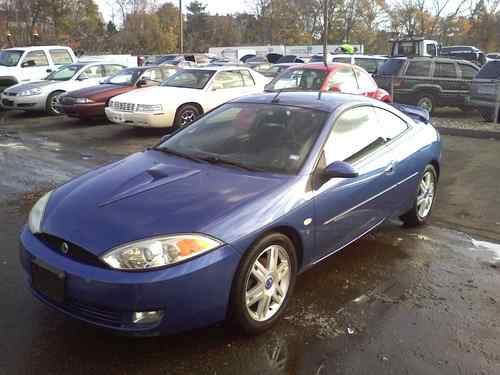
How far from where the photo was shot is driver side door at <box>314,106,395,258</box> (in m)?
3.55

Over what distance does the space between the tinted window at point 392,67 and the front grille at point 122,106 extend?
→ 7.29 m

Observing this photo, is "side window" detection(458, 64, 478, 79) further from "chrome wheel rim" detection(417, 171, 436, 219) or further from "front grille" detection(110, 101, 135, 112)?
"chrome wheel rim" detection(417, 171, 436, 219)

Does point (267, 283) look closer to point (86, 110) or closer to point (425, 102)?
point (86, 110)

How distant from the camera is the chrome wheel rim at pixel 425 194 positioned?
5034 millimetres

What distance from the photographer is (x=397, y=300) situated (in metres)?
3.61

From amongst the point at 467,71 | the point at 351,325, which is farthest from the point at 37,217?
the point at 467,71

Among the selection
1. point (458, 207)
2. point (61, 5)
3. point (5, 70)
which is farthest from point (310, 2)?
point (458, 207)

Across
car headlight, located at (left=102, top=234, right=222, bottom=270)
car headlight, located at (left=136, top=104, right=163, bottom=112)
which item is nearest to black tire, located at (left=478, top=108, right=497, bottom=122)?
car headlight, located at (left=136, top=104, right=163, bottom=112)

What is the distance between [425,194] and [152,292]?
343cm

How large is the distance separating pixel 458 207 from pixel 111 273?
4502mm

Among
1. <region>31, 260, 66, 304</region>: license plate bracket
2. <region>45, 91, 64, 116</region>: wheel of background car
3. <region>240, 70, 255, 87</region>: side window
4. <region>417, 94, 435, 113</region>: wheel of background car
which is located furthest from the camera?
<region>417, 94, 435, 113</region>: wheel of background car

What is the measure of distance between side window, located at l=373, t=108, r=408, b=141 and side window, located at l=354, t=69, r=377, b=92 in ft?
20.3

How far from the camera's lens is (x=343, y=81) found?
406 inches

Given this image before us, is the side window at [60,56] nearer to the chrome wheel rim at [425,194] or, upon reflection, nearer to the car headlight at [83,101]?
the car headlight at [83,101]
